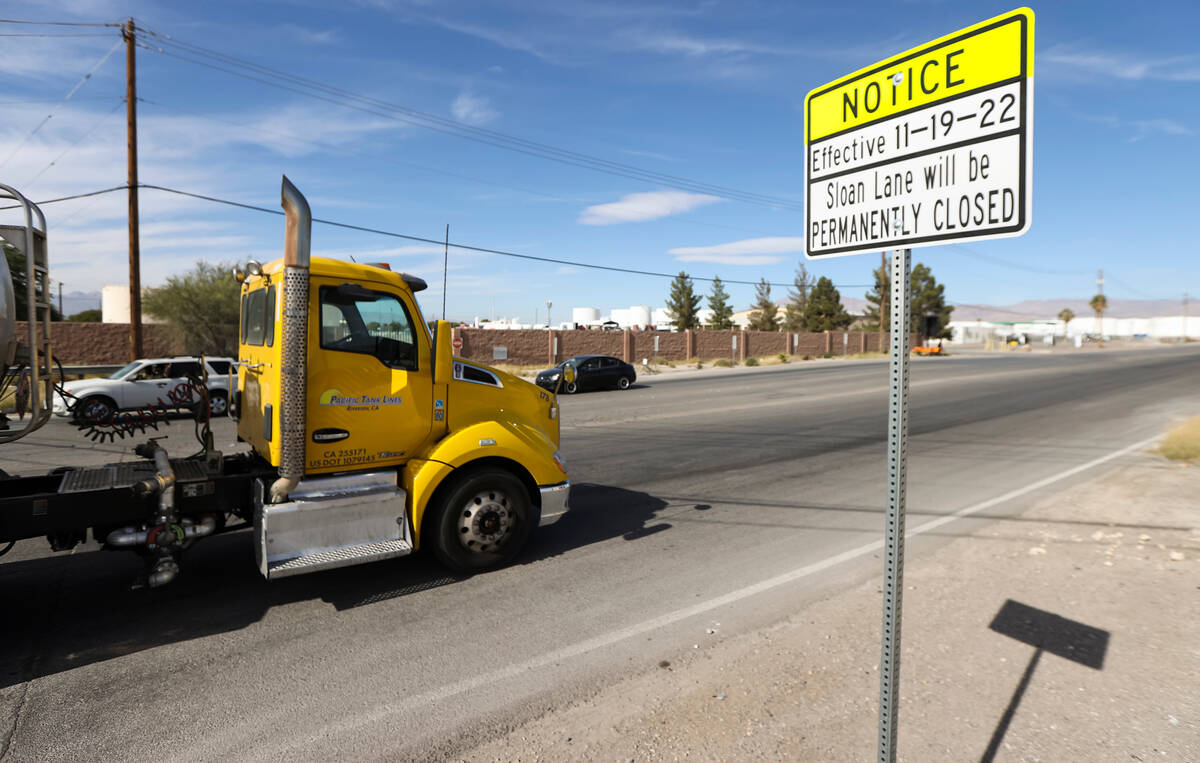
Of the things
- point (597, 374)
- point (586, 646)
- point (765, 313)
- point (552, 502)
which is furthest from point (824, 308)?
point (586, 646)

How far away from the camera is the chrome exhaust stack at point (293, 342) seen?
445 cm

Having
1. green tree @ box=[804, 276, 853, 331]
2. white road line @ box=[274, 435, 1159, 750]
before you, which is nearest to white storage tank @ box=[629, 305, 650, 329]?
green tree @ box=[804, 276, 853, 331]

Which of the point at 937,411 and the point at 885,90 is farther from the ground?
the point at 885,90

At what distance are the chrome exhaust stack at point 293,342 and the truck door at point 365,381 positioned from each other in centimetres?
24

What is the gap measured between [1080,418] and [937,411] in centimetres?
305

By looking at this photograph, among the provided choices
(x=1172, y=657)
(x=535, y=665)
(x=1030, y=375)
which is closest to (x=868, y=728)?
(x=535, y=665)

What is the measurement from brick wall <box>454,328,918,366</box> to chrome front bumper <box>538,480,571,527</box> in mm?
28374

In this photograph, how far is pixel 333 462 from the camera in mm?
5000

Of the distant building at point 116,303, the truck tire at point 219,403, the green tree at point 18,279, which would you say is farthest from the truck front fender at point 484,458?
the distant building at point 116,303

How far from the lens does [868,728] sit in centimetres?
329

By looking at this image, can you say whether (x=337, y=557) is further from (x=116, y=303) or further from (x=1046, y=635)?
(x=116, y=303)

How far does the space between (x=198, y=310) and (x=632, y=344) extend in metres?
24.5

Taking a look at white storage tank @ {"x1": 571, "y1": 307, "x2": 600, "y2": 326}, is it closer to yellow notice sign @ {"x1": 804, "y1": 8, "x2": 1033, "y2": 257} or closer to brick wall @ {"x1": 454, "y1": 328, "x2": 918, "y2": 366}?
brick wall @ {"x1": 454, "y1": 328, "x2": 918, "y2": 366}

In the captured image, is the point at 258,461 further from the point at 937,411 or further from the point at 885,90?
the point at 937,411
